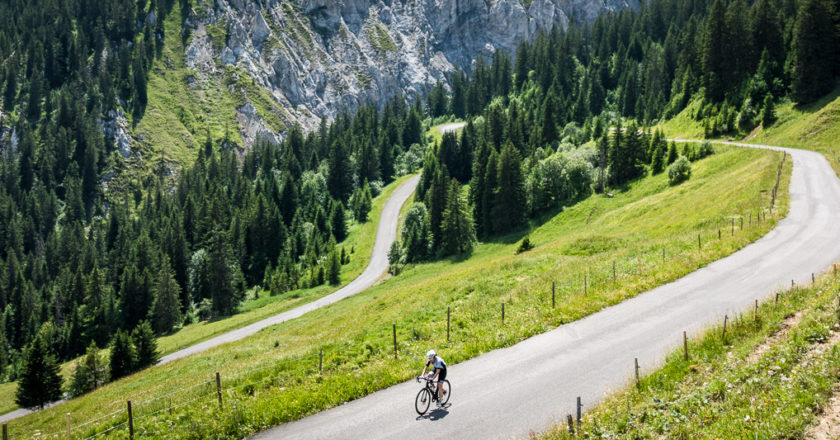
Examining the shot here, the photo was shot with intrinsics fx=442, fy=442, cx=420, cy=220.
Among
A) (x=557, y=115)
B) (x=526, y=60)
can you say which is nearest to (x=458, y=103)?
(x=526, y=60)

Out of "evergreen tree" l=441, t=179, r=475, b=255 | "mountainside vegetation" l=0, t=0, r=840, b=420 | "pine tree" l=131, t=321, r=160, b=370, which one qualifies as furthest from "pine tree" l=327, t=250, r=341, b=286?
"pine tree" l=131, t=321, r=160, b=370

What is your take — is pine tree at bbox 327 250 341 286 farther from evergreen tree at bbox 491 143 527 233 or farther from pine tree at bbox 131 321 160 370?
pine tree at bbox 131 321 160 370

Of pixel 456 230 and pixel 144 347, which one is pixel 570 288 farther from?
pixel 456 230

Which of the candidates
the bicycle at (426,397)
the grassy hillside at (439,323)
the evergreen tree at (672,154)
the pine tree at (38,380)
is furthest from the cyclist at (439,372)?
the evergreen tree at (672,154)

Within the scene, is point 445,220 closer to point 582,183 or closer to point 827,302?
point 582,183

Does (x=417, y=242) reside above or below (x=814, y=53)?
below

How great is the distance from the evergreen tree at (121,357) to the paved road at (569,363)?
45242 mm

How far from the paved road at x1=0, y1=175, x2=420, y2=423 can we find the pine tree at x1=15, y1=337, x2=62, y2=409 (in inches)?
64.4

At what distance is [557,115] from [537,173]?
47720mm

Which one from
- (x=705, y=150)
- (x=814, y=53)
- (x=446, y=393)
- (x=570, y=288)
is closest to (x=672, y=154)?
(x=705, y=150)

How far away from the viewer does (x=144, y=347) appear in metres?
52.6

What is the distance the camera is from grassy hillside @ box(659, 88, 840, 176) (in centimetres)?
5809

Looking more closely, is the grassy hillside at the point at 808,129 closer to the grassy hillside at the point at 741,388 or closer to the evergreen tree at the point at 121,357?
the grassy hillside at the point at 741,388

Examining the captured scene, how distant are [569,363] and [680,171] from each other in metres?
59.8
